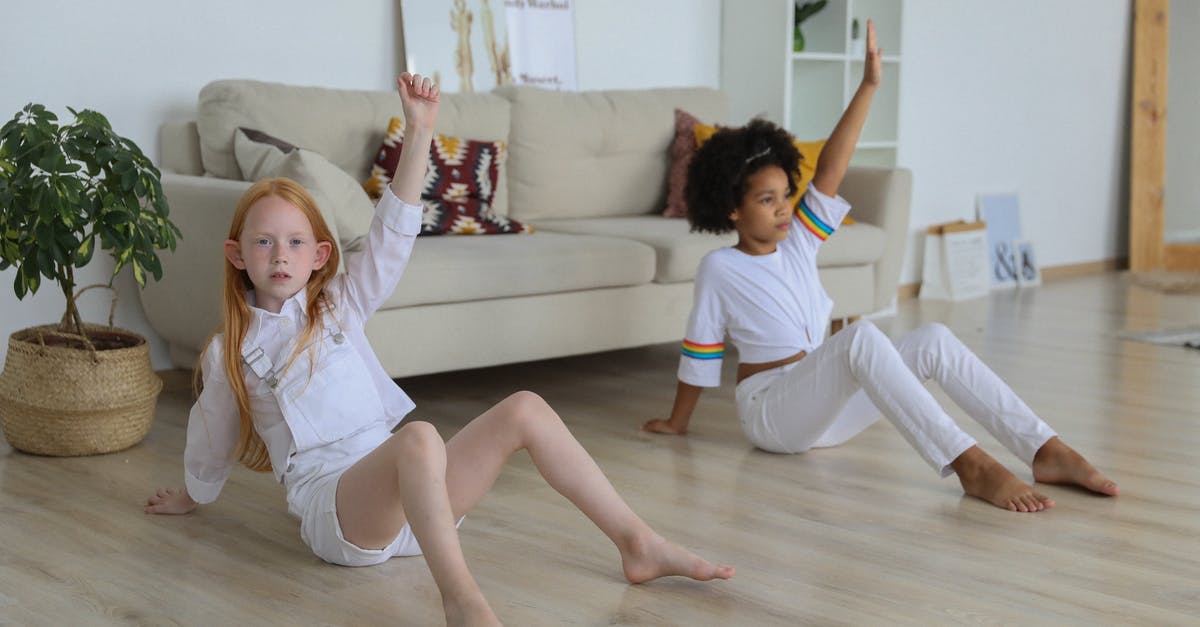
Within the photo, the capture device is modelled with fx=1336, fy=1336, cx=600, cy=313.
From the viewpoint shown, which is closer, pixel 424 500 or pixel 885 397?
pixel 424 500

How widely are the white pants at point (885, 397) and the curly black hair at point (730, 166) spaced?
38cm

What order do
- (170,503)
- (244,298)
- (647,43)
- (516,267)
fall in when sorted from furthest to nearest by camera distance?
(647,43) → (516,267) → (170,503) → (244,298)

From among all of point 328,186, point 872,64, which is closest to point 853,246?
point 872,64

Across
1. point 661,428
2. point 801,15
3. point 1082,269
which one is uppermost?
point 801,15

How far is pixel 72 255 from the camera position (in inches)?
108

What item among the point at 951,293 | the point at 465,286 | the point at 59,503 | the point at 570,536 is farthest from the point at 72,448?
the point at 951,293

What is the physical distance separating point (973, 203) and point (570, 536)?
423cm

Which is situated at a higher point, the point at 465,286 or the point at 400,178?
the point at 400,178

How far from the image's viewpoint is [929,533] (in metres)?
2.38

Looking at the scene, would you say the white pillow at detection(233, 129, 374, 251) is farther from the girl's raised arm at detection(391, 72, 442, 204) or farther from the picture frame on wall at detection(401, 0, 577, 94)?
the picture frame on wall at detection(401, 0, 577, 94)

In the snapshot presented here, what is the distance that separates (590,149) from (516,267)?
3.18ft

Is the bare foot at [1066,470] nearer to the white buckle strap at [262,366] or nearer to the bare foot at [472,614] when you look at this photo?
the bare foot at [472,614]

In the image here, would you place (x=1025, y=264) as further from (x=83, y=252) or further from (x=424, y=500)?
(x=424, y=500)

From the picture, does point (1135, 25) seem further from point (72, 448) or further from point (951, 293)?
point (72, 448)
